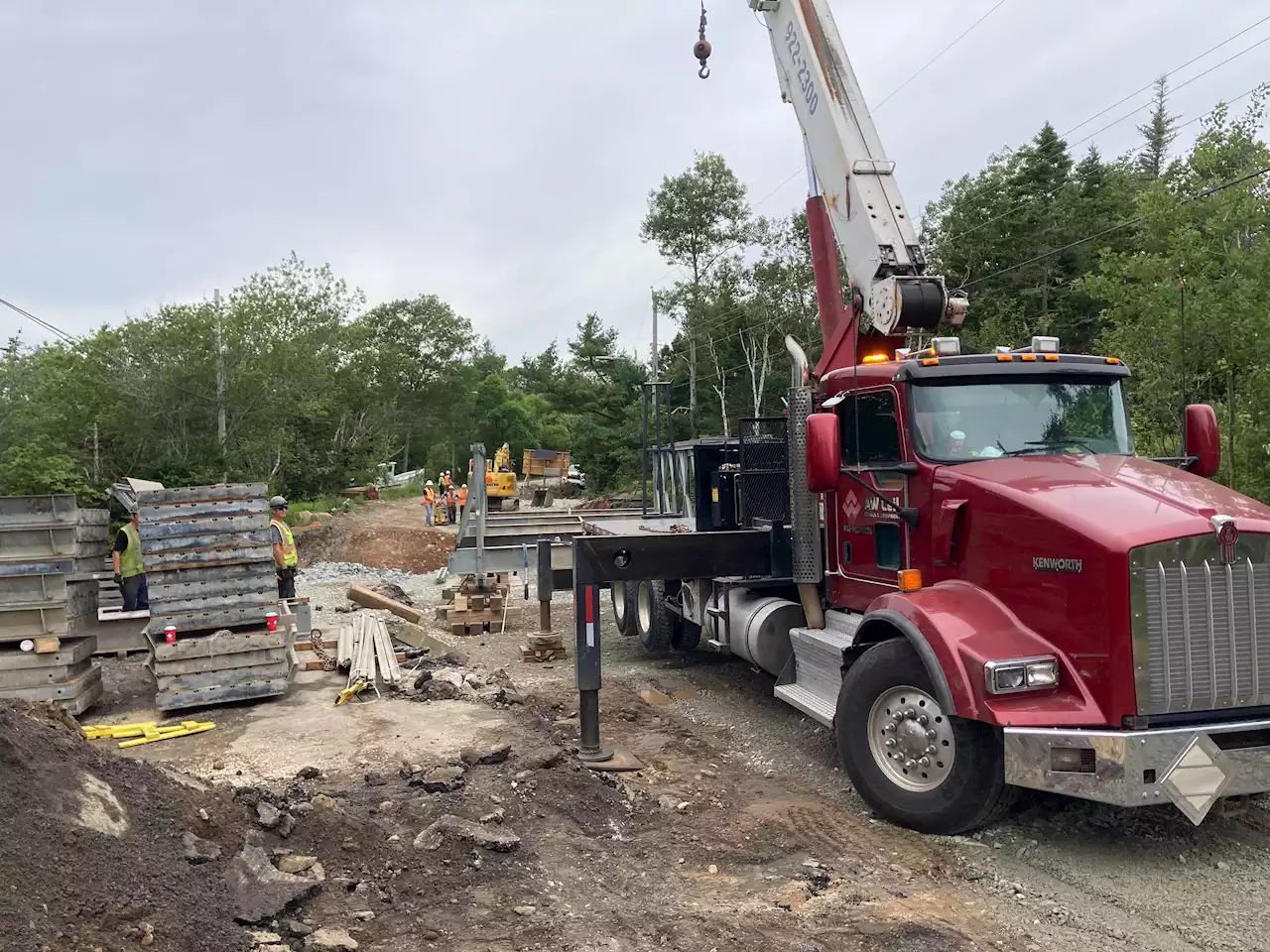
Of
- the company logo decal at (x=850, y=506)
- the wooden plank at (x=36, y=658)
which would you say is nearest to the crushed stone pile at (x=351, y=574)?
the wooden plank at (x=36, y=658)

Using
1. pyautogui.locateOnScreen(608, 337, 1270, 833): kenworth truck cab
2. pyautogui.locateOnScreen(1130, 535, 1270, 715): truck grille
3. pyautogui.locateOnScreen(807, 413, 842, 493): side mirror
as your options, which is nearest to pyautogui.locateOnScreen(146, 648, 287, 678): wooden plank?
pyautogui.locateOnScreen(608, 337, 1270, 833): kenworth truck cab

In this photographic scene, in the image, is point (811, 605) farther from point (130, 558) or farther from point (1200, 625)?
point (130, 558)

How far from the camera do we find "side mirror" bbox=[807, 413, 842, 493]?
Result: 587 centimetres

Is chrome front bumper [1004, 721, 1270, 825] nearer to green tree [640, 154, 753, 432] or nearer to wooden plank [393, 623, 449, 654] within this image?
wooden plank [393, 623, 449, 654]

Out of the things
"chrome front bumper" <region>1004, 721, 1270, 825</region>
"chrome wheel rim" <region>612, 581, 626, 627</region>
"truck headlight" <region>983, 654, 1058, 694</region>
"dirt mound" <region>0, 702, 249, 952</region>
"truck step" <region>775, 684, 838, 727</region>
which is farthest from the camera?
"chrome wheel rim" <region>612, 581, 626, 627</region>

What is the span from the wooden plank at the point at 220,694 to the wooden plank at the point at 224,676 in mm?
33

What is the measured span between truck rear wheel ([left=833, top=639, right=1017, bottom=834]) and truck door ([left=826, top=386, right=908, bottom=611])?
1.04 m

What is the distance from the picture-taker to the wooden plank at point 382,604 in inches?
507

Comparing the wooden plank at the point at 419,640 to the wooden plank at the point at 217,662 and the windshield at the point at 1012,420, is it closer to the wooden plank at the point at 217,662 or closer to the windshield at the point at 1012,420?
the wooden plank at the point at 217,662

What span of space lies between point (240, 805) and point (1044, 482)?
4.69 m

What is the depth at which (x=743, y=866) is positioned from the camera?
4.92 metres

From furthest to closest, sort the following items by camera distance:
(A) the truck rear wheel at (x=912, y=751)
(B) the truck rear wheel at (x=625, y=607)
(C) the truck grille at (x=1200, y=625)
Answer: (B) the truck rear wheel at (x=625, y=607)
(A) the truck rear wheel at (x=912, y=751)
(C) the truck grille at (x=1200, y=625)

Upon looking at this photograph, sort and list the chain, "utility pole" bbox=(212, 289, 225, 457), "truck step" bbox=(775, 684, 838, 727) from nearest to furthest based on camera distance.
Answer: "truck step" bbox=(775, 684, 838, 727), the chain, "utility pole" bbox=(212, 289, 225, 457)

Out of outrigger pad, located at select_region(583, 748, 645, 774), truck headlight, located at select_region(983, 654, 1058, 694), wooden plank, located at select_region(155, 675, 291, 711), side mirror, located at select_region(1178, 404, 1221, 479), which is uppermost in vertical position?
side mirror, located at select_region(1178, 404, 1221, 479)
